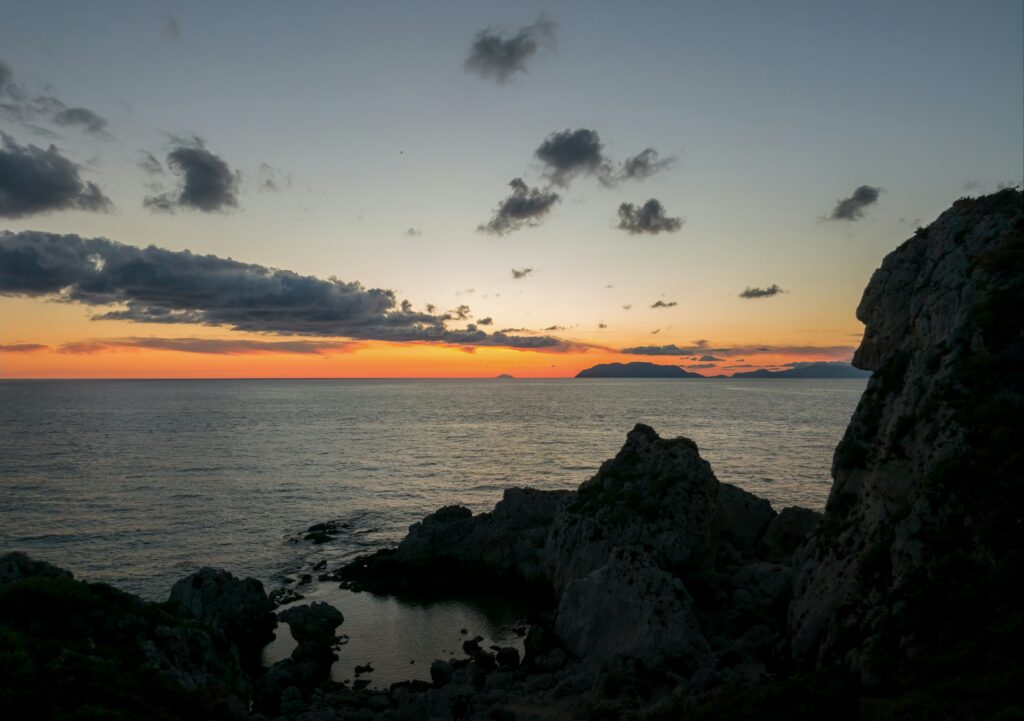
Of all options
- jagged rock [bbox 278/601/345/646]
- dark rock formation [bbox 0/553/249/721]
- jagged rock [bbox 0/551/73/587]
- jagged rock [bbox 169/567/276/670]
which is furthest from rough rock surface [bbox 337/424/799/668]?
jagged rock [bbox 0/551/73/587]

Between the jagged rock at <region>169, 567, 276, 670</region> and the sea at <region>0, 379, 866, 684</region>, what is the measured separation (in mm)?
1230

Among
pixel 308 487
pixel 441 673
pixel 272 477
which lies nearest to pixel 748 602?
pixel 441 673

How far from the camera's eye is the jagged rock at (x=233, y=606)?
1249 inches

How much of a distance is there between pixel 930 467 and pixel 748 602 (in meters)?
12.2

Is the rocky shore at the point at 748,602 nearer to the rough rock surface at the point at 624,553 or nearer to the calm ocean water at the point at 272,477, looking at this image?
the rough rock surface at the point at 624,553

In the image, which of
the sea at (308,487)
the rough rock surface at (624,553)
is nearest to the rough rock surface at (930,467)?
the rough rock surface at (624,553)

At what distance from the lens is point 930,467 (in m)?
20.6

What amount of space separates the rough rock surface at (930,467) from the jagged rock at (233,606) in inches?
1046

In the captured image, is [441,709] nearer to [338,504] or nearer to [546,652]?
[546,652]

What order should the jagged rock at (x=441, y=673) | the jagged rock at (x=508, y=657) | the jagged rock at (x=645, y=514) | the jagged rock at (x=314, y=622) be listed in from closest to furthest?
the jagged rock at (x=441, y=673)
the jagged rock at (x=508, y=657)
the jagged rock at (x=314, y=622)
the jagged rock at (x=645, y=514)

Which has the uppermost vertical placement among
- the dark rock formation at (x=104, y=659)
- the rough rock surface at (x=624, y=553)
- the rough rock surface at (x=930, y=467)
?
the rough rock surface at (x=930, y=467)

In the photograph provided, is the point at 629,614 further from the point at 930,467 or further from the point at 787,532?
the point at 787,532

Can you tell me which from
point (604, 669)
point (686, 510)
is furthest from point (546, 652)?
point (686, 510)

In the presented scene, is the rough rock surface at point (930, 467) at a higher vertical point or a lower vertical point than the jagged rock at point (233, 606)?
higher
